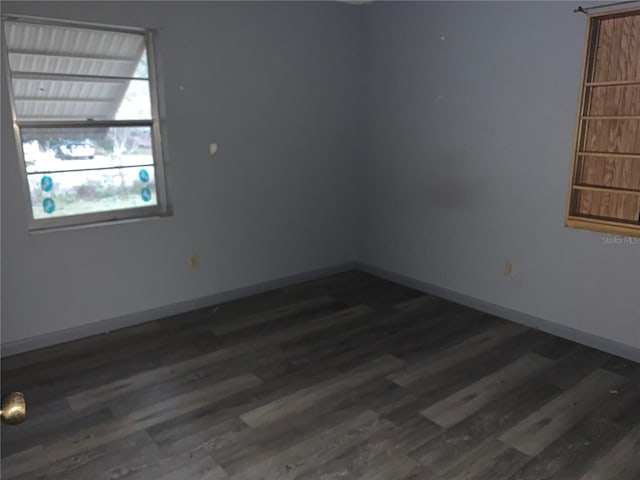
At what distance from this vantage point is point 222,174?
3924mm

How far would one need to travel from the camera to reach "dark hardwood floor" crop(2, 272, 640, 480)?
7.27 feet

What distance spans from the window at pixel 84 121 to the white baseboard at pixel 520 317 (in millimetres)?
2134

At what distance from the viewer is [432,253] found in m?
4.20

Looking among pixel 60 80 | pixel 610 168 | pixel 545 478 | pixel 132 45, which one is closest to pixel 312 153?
pixel 132 45

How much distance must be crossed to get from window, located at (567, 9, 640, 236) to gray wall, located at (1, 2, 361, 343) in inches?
80.1

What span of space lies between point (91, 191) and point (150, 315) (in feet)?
3.27

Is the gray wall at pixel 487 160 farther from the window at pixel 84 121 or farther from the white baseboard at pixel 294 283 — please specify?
the window at pixel 84 121

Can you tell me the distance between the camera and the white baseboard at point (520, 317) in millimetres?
3135

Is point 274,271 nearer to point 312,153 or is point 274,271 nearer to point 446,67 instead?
point 312,153

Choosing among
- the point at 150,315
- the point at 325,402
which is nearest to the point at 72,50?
the point at 150,315

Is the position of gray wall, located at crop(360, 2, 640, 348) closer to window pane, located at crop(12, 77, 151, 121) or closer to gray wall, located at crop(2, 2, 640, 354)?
gray wall, located at crop(2, 2, 640, 354)

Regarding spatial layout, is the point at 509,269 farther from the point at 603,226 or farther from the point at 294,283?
the point at 294,283

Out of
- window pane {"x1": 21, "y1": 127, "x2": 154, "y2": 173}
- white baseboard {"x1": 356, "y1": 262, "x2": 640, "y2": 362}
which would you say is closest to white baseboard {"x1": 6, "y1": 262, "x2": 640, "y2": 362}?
white baseboard {"x1": 356, "y1": 262, "x2": 640, "y2": 362}
